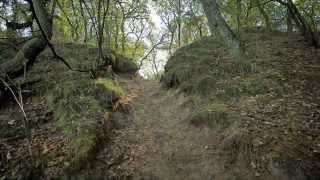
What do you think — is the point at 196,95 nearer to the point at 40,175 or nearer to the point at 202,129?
the point at 202,129

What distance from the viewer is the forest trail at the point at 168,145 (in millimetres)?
5785

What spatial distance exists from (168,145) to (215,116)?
148cm

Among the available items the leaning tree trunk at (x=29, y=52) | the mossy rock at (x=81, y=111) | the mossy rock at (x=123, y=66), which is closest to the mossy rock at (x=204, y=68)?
the mossy rock at (x=81, y=111)

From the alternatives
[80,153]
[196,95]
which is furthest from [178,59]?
[80,153]

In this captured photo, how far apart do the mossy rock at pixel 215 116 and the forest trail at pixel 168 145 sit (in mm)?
245

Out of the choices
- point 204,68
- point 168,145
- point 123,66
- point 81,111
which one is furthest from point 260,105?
point 123,66

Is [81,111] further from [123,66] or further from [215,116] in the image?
[123,66]

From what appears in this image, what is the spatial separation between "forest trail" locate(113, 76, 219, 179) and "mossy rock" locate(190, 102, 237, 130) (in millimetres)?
245

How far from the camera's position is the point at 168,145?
6980mm

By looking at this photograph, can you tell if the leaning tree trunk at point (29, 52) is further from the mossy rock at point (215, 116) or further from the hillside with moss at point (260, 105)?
the hillside with moss at point (260, 105)

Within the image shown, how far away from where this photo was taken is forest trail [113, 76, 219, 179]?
579cm

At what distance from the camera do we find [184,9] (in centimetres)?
2402

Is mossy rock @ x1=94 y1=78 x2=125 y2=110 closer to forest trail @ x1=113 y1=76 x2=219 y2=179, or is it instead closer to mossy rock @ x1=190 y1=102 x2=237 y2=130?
forest trail @ x1=113 y1=76 x2=219 y2=179

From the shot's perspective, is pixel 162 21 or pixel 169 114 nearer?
pixel 169 114
